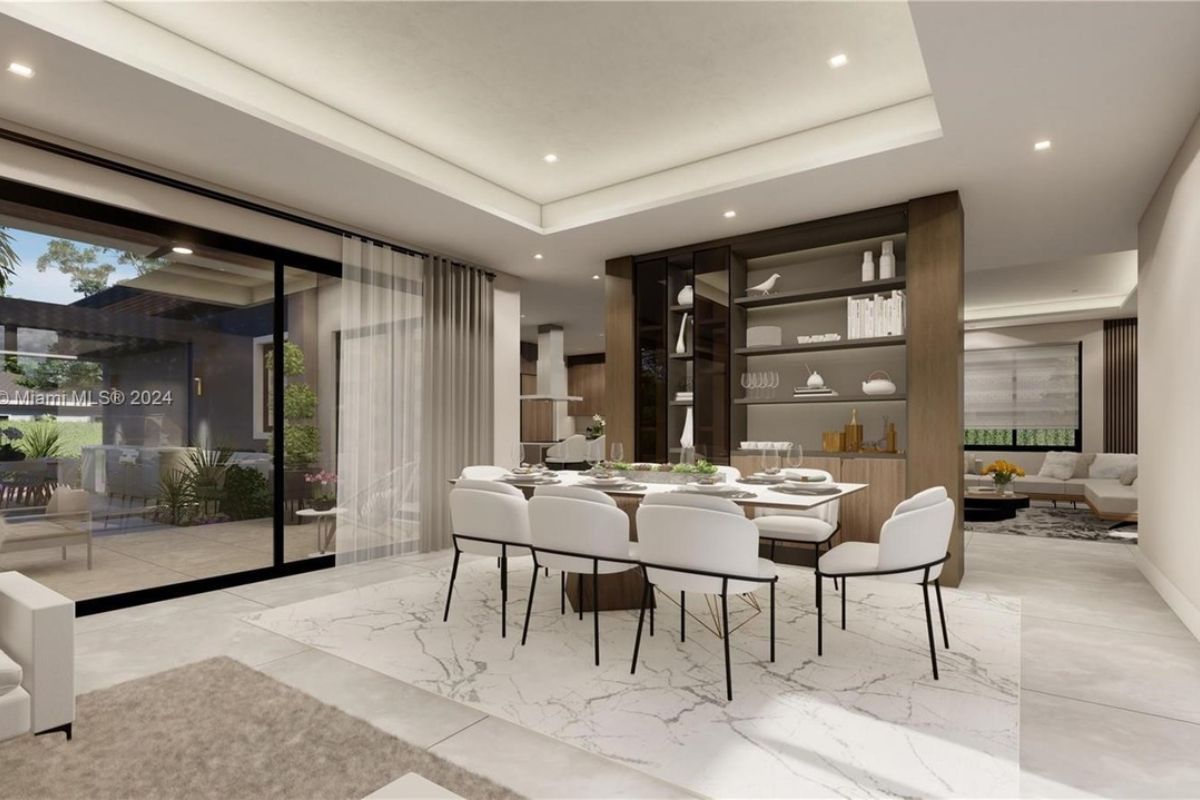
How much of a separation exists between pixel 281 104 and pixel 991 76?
3.60 meters

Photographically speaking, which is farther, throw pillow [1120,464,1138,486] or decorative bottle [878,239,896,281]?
throw pillow [1120,464,1138,486]

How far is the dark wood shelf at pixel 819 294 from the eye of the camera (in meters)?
4.57

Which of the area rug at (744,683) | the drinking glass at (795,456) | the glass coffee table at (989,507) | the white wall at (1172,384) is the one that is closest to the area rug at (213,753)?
the area rug at (744,683)

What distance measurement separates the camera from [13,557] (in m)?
3.43

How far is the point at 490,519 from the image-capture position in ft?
10.6

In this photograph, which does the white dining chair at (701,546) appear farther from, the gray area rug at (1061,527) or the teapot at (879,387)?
the gray area rug at (1061,527)

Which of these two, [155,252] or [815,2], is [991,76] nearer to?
[815,2]

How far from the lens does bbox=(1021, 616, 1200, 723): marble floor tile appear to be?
247 centimetres

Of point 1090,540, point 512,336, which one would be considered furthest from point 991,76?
point 1090,540

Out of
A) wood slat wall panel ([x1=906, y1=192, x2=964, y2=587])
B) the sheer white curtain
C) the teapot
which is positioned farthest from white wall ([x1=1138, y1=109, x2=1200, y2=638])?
the sheer white curtain

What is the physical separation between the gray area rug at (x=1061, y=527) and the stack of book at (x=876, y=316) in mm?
3215

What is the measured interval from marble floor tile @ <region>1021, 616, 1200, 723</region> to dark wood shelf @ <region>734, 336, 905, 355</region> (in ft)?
6.50

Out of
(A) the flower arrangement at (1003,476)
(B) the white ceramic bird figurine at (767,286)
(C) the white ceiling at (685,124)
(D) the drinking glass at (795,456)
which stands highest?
(C) the white ceiling at (685,124)

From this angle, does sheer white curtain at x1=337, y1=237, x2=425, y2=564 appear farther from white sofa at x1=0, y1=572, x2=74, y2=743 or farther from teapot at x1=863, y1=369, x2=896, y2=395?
teapot at x1=863, y1=369, x2=896, y2=395
